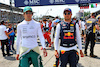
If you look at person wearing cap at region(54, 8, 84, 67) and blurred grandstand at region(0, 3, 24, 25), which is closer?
person wearing cap at region(54, 8, 84, 67)

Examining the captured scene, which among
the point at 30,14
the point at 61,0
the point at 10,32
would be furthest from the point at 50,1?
the point at 30,14

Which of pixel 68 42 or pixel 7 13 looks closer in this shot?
pixel 68 42

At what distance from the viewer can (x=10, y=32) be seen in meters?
7.31

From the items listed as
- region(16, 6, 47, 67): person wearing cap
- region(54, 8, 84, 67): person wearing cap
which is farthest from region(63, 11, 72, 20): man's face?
region(16, 6, 47, 67): person wearing cap

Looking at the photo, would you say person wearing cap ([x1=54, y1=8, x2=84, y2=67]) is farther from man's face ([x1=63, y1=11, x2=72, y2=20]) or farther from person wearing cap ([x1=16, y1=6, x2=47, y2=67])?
person wearing cap ([x1=16, y1=6, x2=47, y2=67])

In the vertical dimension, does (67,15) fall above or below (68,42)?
above

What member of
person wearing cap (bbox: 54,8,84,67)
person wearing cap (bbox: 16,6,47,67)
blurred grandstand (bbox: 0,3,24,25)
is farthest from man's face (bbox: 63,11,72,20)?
blurred grandstand (bbox: 0,3,24,25)

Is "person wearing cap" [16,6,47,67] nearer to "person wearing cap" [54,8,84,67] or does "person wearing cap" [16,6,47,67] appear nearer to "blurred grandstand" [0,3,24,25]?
"person wearing cap" [54,8,84,67]

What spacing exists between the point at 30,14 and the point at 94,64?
3697 mm

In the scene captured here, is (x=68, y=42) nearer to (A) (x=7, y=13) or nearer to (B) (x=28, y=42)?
(B) (x=28, y=42)

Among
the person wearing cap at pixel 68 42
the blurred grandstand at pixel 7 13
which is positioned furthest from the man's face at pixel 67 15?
the blurred grandstand at pixel 7 13

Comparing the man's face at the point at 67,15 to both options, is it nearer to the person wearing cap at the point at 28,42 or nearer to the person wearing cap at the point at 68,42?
the person wearing cap at the point at 68,42

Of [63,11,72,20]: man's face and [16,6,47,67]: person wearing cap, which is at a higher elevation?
[63,11,72,20]: man's face

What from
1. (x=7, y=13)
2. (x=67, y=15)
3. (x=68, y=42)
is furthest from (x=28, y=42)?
(x=7, y=13)
